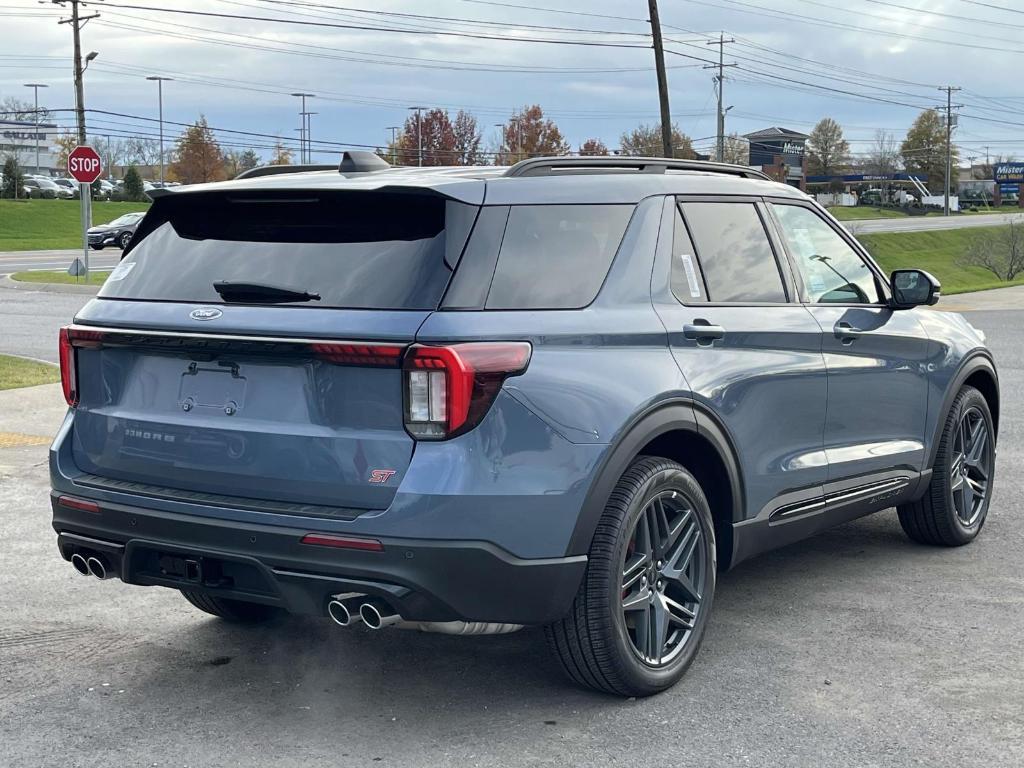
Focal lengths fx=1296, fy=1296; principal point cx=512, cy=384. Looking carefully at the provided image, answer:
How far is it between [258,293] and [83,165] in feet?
76.9

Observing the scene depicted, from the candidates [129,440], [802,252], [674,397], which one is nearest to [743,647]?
[674,397]

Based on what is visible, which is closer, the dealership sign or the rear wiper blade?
the rear wiper blade

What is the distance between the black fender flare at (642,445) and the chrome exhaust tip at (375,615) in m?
0.57

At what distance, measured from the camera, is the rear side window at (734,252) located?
15.8 feet

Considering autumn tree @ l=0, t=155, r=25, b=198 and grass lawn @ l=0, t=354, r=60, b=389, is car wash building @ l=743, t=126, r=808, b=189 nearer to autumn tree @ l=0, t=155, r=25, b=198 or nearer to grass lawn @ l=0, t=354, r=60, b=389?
autumn tree @ l=0, t=155, r=25, b=198

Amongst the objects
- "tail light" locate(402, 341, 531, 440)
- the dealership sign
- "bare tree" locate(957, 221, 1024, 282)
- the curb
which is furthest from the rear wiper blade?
the dealership sign

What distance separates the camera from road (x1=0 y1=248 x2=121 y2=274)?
125 ft

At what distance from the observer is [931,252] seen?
66.4 metres

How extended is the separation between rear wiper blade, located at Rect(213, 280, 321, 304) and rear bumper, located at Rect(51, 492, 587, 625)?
70 centimetres

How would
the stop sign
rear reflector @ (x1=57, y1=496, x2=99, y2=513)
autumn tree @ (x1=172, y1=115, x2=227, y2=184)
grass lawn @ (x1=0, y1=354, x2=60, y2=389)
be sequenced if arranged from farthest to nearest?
1. autumn tree @ (x1=172, y1=115, x2=227, y2=184)
2. the stop sign
3. grass lawn @ (x1=0, y1=354, x2=60, y2=389)
4. rear reflector @ (x1=57, y1=496, x2=99, y2=513)

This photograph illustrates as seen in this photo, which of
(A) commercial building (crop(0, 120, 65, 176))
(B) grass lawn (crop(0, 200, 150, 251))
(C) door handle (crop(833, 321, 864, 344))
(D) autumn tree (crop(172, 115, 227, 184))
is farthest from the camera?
(A) commercial building (crop(0, 120, 65, 176))

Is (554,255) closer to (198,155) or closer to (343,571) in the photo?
(343,571)

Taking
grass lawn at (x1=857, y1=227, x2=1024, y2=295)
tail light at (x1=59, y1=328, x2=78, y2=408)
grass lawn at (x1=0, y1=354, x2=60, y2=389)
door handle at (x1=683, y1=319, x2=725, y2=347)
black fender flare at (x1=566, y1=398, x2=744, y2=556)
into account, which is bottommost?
grass lawn at (x1=857, y1=227, x2=1024, y2=295)

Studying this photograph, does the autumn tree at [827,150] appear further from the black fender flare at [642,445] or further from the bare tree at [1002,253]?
the black fender flare at [642,445]
